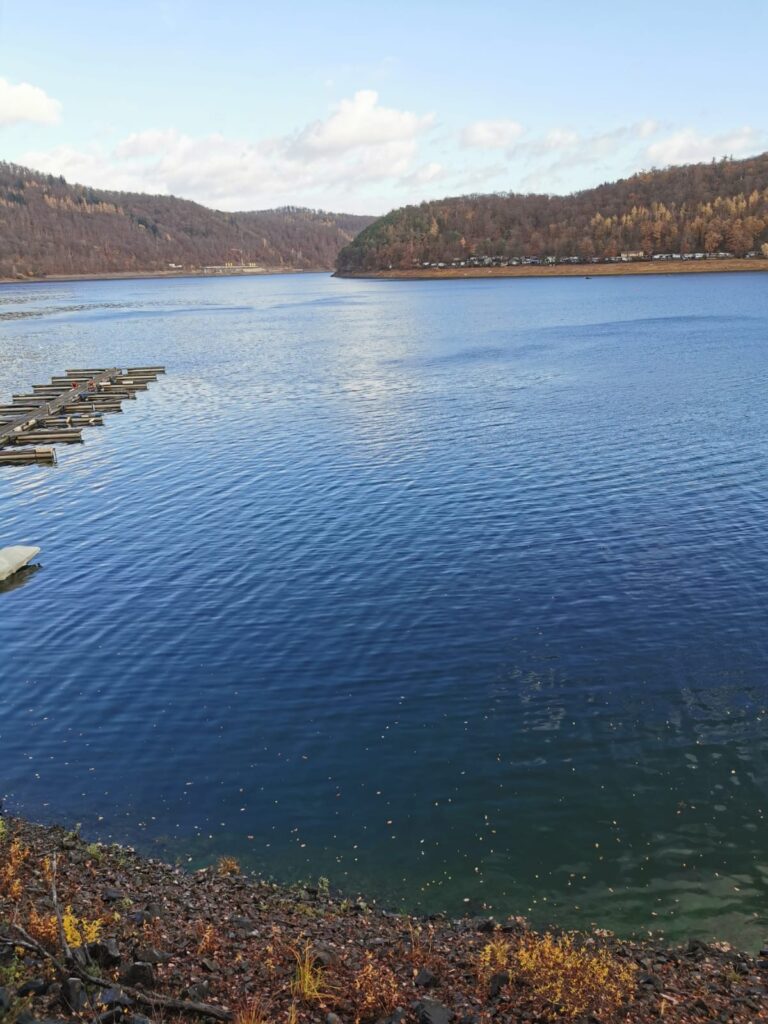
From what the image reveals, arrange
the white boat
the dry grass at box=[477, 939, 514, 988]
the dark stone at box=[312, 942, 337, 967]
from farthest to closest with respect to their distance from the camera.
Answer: the white boat
the dark stone at box=[312, 942, 337, 967]
the dry grass at box=[477, 939, 514, 988]

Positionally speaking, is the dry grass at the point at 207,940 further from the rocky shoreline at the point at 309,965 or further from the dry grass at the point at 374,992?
the dry grass at the point at 374,992

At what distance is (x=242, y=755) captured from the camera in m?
24.6

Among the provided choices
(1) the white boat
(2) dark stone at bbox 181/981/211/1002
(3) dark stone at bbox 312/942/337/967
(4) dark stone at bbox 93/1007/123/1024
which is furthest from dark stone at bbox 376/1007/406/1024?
(1) the white boat

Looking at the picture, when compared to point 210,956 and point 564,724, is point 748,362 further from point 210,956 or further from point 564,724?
point 210,956

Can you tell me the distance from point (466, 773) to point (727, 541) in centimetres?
2243

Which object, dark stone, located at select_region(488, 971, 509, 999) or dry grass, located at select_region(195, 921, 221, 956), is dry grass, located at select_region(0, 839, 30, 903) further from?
dark stone, located at select_region(488, 971, 509, 999)

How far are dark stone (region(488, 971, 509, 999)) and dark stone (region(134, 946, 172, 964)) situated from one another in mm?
6231

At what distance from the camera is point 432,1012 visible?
1406 cm

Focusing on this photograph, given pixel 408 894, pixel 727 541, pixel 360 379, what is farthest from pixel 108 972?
pixel 360 379

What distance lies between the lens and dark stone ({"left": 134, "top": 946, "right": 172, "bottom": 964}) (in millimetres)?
15113

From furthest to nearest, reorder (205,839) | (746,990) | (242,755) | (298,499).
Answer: (298,499) → (242,755) → (205,839) → (746,990)

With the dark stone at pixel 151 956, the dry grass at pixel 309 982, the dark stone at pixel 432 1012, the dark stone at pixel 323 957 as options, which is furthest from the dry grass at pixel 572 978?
the dark stone at pixel 151 956

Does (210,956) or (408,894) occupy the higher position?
(210,956)

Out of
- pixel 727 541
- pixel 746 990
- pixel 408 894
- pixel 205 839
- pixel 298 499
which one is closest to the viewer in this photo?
pixel 746 990
